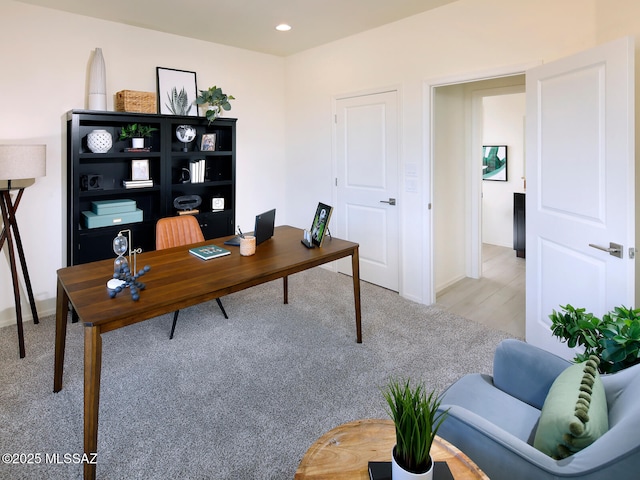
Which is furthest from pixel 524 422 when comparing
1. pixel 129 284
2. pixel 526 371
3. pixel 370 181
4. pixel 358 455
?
pixel 370 181

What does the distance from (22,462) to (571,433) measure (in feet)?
7.17

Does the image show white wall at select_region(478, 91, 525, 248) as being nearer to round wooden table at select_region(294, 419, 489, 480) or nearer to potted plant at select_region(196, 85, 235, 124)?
potted plant at select_region(196, 85, 235, 124)

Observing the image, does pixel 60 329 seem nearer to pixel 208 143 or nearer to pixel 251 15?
pixel 208 143

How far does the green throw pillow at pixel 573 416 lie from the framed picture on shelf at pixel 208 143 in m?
3.70

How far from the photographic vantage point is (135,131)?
141 inches

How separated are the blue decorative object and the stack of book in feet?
6.99

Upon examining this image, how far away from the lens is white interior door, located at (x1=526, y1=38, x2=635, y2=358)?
202 cm

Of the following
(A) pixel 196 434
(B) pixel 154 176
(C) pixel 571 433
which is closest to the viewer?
(C) pixel 571 433

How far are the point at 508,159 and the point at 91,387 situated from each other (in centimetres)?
591

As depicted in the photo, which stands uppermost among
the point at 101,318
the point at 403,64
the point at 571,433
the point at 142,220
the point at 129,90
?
the point at 403,64

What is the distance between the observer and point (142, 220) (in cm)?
Result: 365

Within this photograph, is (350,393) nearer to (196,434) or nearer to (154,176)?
(196,434)

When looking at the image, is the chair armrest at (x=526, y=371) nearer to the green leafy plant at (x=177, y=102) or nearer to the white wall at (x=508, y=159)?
the green leafy plant at (x=177, y=102)

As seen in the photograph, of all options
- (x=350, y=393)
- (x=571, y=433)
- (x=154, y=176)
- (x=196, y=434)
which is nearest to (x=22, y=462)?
(x=196, y=434)
